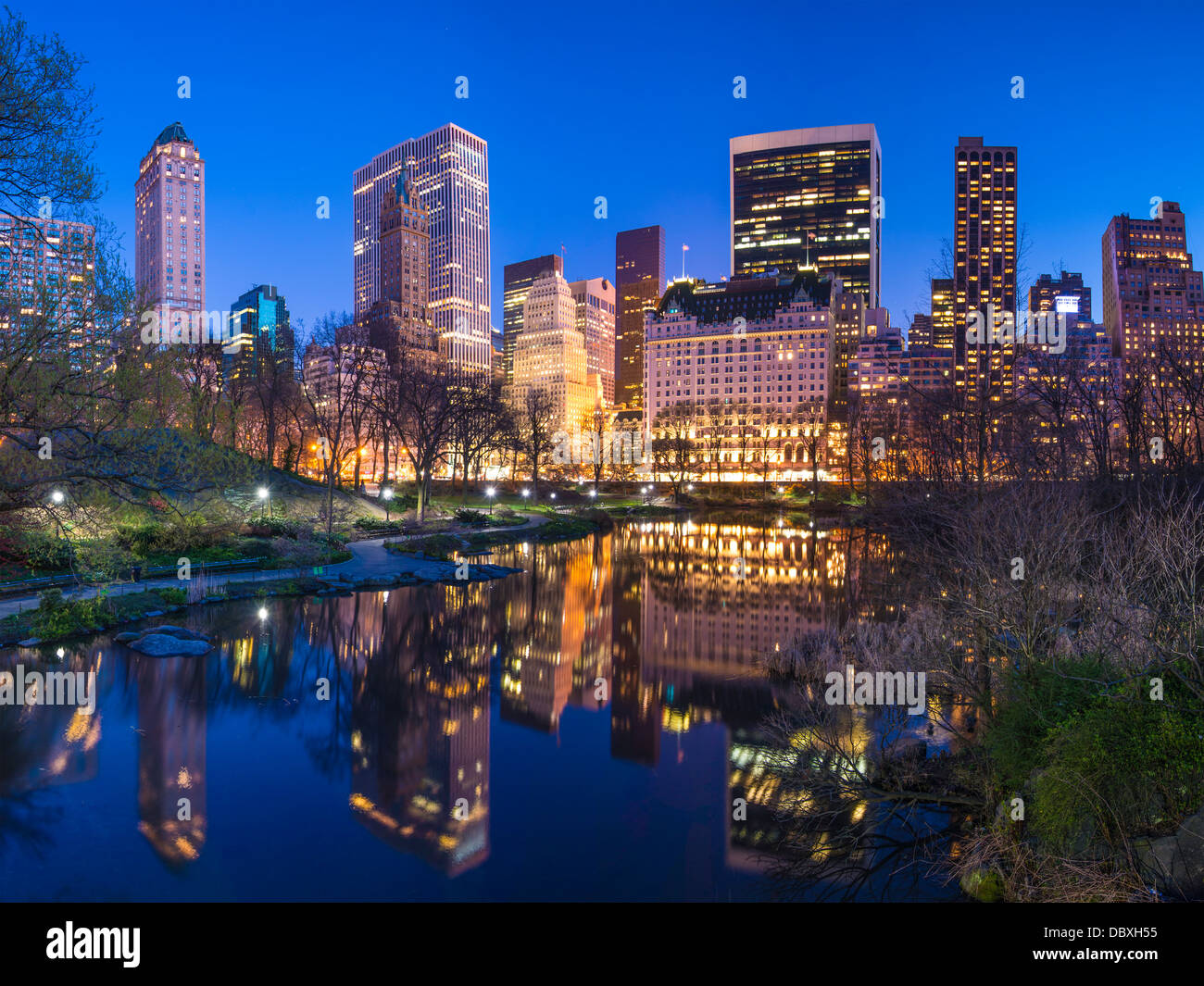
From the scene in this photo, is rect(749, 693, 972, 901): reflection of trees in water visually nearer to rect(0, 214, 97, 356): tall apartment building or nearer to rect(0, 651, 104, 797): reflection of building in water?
rect(0, 651, 104, 797): reflection of building in water

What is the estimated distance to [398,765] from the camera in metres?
12.6

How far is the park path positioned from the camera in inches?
821

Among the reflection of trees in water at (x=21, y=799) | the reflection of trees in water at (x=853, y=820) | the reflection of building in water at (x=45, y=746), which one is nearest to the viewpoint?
the reflection of trees in water at (x=853, y=820)

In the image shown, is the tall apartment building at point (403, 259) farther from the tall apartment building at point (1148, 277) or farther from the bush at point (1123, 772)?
the bush at point (1123, 772)

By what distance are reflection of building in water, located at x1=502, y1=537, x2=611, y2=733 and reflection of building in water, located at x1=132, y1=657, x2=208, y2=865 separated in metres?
6.24

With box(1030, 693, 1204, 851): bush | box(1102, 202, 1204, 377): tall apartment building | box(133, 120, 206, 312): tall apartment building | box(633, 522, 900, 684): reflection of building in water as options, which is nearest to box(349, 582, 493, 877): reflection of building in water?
box(633, 522, 900, 684): reflection of building in water

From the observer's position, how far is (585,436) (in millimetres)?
177250

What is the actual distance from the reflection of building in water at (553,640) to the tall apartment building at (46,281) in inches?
437

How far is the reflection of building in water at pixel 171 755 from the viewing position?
9969mm

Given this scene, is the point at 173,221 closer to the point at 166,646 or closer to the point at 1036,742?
the point at 166,646

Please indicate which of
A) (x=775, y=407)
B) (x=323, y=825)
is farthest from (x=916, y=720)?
(x=775, y=407)

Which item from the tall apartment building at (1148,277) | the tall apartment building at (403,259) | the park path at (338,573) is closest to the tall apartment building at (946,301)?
the park path at (338,573)

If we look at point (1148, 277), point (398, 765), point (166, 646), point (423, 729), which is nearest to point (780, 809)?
point (398, 765)
